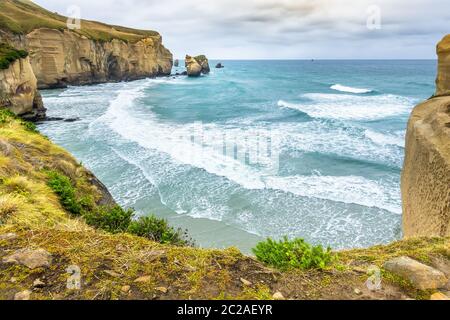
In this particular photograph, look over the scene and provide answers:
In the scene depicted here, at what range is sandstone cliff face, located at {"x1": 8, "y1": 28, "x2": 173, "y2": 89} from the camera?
2283 inches

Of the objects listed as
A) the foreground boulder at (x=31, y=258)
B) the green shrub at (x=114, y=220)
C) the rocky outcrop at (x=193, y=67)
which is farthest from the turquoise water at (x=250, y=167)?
the rocky outcrop at (x=193, y=67)

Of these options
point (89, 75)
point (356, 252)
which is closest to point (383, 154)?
point (356, 252)

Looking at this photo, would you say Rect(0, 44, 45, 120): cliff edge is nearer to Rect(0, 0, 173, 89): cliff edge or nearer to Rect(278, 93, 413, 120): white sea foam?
Rect(0, 0, 173, 89): cliff edge

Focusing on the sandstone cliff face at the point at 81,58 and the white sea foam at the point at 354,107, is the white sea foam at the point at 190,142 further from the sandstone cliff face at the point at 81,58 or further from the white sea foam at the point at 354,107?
the sandstone cliff face at the point at 81,58

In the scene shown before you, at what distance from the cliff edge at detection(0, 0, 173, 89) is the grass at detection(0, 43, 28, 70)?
55.6ft

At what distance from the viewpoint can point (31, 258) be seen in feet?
13.0

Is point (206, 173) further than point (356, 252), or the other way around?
point (206, 173)

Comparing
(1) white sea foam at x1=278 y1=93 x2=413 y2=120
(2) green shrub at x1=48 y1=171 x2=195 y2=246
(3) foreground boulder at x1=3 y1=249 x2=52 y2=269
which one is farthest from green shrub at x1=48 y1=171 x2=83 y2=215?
(1) white sea foam at x1=278 y1=93 x2=413 y2=120

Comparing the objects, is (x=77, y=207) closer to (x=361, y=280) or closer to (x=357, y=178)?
(x=361, y=280)

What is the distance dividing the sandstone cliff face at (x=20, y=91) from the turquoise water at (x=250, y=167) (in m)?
2.60

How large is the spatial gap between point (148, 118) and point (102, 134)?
29.6 feet

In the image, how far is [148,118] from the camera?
37.0 meters

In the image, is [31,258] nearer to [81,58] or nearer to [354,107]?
[354,107]

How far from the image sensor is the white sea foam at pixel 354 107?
41344mm
